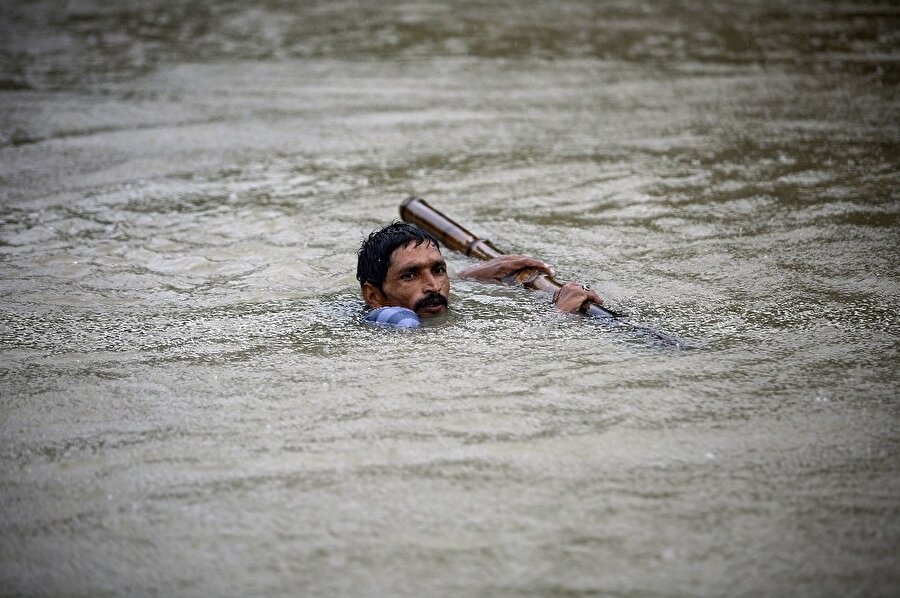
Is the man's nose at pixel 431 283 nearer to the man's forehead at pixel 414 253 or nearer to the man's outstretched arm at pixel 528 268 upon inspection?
the man's forehead at pixel 414 253

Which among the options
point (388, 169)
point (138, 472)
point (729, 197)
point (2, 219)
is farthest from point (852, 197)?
point (2, 219)

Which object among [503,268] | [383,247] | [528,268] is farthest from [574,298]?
[383,247]

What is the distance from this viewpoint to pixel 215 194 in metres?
7.49

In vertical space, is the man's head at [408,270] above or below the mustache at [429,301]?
above

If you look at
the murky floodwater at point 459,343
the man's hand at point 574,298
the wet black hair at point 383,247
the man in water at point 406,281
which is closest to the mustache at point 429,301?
the man in water at point 406,281

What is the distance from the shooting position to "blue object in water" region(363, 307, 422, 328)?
196 inches

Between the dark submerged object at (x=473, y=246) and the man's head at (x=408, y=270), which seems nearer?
the dark submerged object at (x=473, y=246)

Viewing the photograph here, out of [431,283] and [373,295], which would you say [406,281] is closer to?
[431,283]

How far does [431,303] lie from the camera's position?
5102 mm

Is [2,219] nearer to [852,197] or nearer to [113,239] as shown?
[113,239]

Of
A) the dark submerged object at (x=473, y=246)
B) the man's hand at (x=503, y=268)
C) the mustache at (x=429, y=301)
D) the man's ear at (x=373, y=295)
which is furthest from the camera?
the man's hand at (x=503, y=268)

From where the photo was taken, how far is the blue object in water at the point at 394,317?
4.98 metres

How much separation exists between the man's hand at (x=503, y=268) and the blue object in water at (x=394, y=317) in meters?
0.75

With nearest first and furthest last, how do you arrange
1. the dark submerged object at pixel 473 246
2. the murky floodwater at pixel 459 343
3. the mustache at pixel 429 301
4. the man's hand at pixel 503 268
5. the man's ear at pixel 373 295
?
the murky floodwater at pixel 459 343
the dark submerged object at pixel 473 246
the mustache at pixel 429 301
the man's ear at pixel 373 295
the man's hand at pixel 503 268
